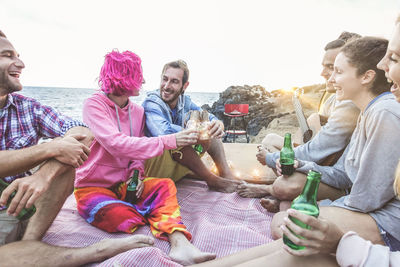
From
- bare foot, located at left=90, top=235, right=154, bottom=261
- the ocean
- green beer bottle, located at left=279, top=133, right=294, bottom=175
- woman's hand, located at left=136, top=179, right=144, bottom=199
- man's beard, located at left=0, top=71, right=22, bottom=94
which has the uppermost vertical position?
man's beard, located at left=0, top=71, right=22, bottom=94

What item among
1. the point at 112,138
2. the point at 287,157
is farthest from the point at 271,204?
the point at 112,138

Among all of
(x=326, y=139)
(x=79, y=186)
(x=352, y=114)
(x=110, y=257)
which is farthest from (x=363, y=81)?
(x=79, y=186)

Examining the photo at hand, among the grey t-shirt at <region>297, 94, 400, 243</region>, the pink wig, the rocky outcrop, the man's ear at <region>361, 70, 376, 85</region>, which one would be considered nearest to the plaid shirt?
the pink wig

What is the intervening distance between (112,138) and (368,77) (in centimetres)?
229

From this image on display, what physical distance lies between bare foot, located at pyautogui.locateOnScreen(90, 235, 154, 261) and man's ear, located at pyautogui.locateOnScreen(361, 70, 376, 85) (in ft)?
7.02

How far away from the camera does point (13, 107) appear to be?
2.28m

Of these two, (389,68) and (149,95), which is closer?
(389,68)

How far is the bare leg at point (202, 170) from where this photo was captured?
355 cm

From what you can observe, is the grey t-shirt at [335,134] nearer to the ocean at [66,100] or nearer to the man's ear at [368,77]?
the man's ear at [368,77]

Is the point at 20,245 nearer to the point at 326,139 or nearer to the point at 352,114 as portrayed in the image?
the point at 326,139

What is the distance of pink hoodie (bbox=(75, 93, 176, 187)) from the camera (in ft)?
8.38

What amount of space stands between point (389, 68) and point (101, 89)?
8.42ft

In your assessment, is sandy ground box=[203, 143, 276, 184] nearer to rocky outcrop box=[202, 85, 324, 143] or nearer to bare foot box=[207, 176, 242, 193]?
bare foot box=[207, 176, 242, 193]

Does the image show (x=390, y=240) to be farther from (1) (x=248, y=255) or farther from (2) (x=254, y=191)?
(2) (x=254, y=191)
